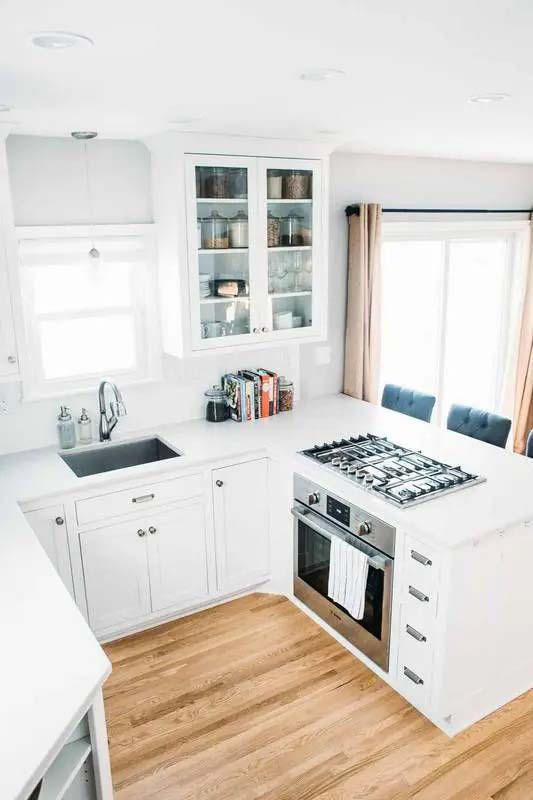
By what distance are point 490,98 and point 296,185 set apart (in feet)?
4.45

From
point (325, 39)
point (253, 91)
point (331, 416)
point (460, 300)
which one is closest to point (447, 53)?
point (325, 39)

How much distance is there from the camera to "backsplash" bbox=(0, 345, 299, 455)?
10.6 ft

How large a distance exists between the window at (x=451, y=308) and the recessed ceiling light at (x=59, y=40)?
298 centimetres

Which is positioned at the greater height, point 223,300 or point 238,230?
point 238,230

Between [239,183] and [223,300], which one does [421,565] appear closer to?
[223,300]

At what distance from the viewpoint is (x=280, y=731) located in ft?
8.60

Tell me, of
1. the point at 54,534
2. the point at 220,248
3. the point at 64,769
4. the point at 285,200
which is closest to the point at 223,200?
the point at 220,248

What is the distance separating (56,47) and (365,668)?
2711mm

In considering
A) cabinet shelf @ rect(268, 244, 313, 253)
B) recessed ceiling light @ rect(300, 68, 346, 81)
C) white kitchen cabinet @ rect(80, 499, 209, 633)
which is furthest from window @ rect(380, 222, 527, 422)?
recessed ceiling light @ rect(300, 68, 346, 81)

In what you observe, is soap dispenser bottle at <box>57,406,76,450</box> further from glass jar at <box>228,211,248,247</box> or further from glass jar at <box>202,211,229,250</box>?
glass jar at <box>228,211,248,247</box>

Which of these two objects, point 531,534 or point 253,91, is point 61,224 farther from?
point 531,534

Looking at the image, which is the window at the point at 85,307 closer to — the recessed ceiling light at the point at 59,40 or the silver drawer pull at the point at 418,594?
the recessed ceiling light at the point at 59,40

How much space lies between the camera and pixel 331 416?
3789 mm

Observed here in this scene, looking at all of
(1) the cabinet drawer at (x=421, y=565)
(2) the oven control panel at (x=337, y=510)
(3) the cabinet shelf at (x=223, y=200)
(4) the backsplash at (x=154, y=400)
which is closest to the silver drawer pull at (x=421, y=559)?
(1) the cabinet drawer at (x=421, y=565)
